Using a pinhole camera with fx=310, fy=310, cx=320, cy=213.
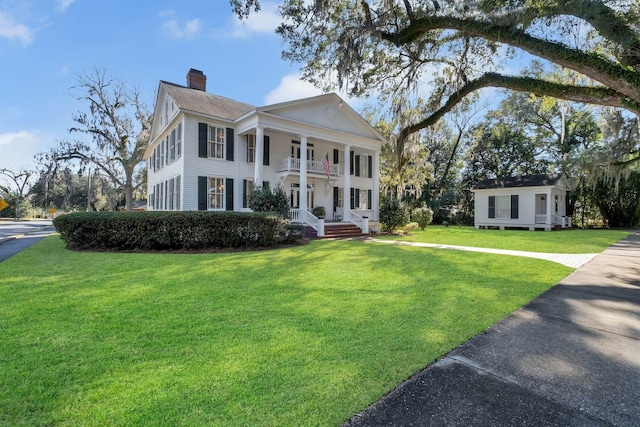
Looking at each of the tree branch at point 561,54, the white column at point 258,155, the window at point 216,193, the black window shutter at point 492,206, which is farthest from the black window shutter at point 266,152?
the black window shutter at point 492,206

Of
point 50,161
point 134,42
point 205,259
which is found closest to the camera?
point 205,259

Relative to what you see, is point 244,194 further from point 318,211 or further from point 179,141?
point 318,211

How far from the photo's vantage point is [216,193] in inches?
609

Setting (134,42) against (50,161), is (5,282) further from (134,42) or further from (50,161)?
(50,161)

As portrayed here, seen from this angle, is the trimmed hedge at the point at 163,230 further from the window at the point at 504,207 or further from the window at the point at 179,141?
the window at the point at 504,207

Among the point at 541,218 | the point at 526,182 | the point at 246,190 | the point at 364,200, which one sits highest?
the point at 526,182

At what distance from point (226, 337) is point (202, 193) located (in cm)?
1282

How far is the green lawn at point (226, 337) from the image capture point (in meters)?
2.08

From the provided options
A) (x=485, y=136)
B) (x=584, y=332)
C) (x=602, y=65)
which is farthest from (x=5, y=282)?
(x=485, y=136)

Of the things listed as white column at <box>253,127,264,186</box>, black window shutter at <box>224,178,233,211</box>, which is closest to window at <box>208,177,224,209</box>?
black window shutter at <box>224,178,233,211</box>

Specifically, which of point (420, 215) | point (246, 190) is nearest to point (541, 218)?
point (420, 215)

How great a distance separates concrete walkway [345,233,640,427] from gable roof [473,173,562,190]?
19612mm

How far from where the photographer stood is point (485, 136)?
30.2 meters

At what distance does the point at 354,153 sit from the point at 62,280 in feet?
56.7
